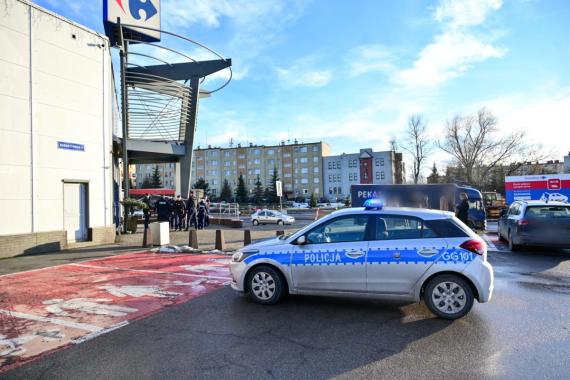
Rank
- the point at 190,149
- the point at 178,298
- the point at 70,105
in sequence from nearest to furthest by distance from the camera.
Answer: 1. the point at 178,298
2. the point at 70,105
3. the point at 190,149

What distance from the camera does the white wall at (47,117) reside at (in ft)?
38.1

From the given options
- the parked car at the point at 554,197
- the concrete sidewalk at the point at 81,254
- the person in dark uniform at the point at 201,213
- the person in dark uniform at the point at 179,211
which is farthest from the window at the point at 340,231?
the parked car at the point at 554,197

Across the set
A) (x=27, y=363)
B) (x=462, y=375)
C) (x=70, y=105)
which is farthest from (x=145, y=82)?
(x=462, y=375)

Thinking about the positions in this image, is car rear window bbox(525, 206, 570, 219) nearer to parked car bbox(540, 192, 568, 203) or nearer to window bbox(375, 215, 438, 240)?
window bbox(375, 215, 438, 240)

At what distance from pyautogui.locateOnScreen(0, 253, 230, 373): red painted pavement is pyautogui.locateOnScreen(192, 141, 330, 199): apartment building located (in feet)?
263

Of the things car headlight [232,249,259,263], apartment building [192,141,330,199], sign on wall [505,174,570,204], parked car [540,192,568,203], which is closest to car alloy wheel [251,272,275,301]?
car headlight [232,249,259,263]

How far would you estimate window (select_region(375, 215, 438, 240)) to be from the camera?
5.41 meters

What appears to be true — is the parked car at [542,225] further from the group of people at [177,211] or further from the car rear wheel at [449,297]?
the group of people at [177,211]

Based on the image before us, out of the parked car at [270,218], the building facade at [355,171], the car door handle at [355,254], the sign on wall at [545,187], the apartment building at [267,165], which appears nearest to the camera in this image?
the car door handle at [355,254]

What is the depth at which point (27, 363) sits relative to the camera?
3939 millimetres

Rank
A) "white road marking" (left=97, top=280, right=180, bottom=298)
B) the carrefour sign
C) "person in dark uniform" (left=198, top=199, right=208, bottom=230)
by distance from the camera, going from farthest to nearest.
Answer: "person in dark uniform" (left=198, top=199, right=208, bottom=230) < the carrefour sign < "white road marking" (left=97, top=280, right=180, bottom=298)

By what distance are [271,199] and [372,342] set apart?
76.5m

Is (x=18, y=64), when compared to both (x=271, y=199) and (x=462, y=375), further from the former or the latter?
(x=271, y=199)

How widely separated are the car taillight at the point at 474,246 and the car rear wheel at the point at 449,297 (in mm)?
424
